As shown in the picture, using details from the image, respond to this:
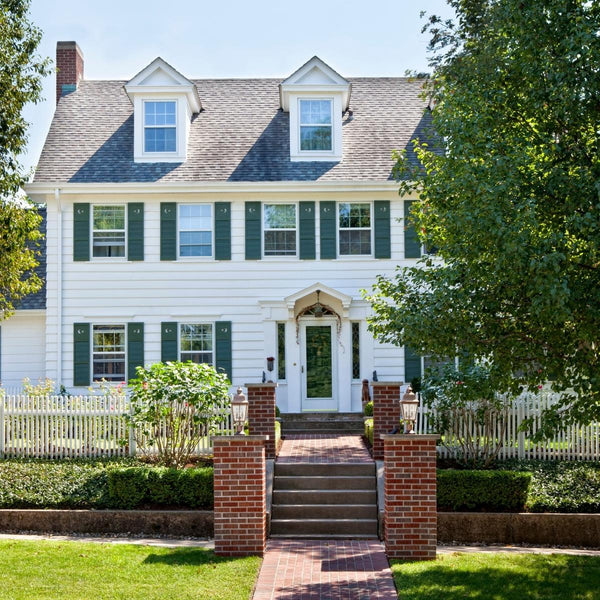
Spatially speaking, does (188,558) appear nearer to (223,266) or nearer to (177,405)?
(177,405)

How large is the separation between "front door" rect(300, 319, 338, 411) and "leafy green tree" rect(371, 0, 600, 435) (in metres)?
9.73

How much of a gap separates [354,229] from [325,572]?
39.3ft

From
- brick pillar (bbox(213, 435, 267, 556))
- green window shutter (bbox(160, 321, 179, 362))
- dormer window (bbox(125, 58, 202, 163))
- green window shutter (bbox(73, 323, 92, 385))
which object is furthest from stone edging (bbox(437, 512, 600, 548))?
dormer window (bbox(125, 58, 202, 163))

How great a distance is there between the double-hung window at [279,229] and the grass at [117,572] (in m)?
10.8

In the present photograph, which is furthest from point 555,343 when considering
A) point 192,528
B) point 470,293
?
point 192,528

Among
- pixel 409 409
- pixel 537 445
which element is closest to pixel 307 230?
pixel 537 445

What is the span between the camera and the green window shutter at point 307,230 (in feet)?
65.4

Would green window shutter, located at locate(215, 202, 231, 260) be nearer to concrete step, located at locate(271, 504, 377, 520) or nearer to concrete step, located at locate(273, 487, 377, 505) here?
concrete step, located at locate(273, 487, 377, 505)

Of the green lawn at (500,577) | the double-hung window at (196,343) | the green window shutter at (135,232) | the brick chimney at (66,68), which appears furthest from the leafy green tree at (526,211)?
the brick chimney at (66,68)

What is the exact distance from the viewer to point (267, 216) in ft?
66.1

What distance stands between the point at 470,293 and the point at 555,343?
1101 millimetres

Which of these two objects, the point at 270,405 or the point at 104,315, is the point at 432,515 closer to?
the point at 270,405

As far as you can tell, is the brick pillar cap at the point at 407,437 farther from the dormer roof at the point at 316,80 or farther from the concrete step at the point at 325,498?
the dormer roof at the point at 316,80

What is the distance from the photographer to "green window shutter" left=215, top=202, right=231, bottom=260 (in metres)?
19.9
